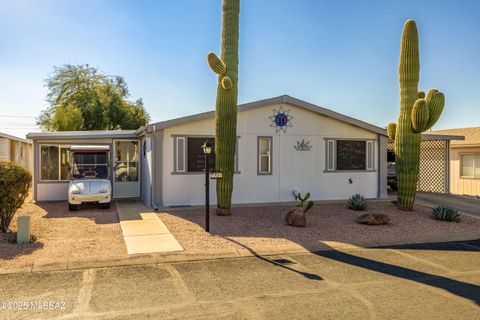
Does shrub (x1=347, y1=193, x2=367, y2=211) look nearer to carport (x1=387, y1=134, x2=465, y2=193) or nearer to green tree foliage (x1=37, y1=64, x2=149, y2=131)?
carport (x1=387, y1=134, x2=465, y2=193)

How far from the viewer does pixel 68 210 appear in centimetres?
1190

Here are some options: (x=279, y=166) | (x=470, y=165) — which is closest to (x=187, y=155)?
(x=279, y=166)

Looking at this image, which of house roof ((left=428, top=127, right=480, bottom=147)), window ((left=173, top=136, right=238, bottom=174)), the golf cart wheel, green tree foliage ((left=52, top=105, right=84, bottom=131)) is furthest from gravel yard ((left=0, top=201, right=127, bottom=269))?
house roof ((left=428, top=127, right=480, bottom=147))

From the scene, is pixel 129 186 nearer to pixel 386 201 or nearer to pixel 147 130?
pixel 147 130

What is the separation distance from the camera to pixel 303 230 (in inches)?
360

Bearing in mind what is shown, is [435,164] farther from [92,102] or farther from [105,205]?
[92,102]

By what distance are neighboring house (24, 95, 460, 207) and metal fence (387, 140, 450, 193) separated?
417 centimetres

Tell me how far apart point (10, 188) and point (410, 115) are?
11.3 metres

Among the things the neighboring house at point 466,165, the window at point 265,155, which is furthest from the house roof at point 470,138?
the window at point 265,155

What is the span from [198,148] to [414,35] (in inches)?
309

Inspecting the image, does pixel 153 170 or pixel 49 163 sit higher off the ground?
pixel 49 163

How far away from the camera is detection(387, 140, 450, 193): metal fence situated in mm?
16984

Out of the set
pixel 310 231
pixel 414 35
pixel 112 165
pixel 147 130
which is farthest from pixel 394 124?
pixel 112 165

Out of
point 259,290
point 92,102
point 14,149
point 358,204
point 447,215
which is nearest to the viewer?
point 259,290
